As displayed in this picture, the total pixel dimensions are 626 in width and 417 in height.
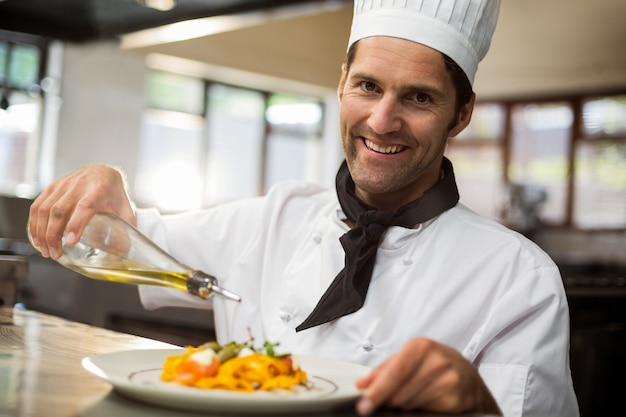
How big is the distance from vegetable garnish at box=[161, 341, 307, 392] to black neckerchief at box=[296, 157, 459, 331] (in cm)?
60

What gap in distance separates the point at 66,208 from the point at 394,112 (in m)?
0.60

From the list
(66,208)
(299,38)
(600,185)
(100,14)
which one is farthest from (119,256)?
(600,185)

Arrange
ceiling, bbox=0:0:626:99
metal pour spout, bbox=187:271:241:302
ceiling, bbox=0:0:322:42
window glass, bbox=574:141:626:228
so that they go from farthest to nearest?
window glass, bbox=574:141:626:228 → ceiling, bbox=0:0:626:99 → ceiling, bbox=0:0:322:42 → metal pour spout, bbox=187:271:241:302

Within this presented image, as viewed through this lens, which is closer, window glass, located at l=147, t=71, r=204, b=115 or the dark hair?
the dark hair

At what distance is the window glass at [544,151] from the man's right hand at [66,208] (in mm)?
9539

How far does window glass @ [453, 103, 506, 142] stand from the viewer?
1110cm

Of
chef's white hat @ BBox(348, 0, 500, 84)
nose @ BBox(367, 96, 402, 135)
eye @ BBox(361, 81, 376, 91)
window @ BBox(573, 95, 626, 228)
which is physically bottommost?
nose @ BBox(367, 96, 402, 135)

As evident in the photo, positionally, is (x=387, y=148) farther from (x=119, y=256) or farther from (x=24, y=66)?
(x=24, y=66)

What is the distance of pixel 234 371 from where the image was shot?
31.2 inches

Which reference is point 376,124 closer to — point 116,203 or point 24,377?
point 116,203

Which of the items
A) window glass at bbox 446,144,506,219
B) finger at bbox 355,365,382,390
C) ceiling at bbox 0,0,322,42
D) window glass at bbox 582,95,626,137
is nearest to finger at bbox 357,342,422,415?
finger at bbox 355,365,382,390

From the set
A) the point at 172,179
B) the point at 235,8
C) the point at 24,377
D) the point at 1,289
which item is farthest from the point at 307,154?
the point at 24,377

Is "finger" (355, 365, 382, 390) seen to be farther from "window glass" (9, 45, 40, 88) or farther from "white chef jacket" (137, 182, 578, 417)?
"window glass" (9, 45, 40, 88)

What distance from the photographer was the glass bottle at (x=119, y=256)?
120 cm
